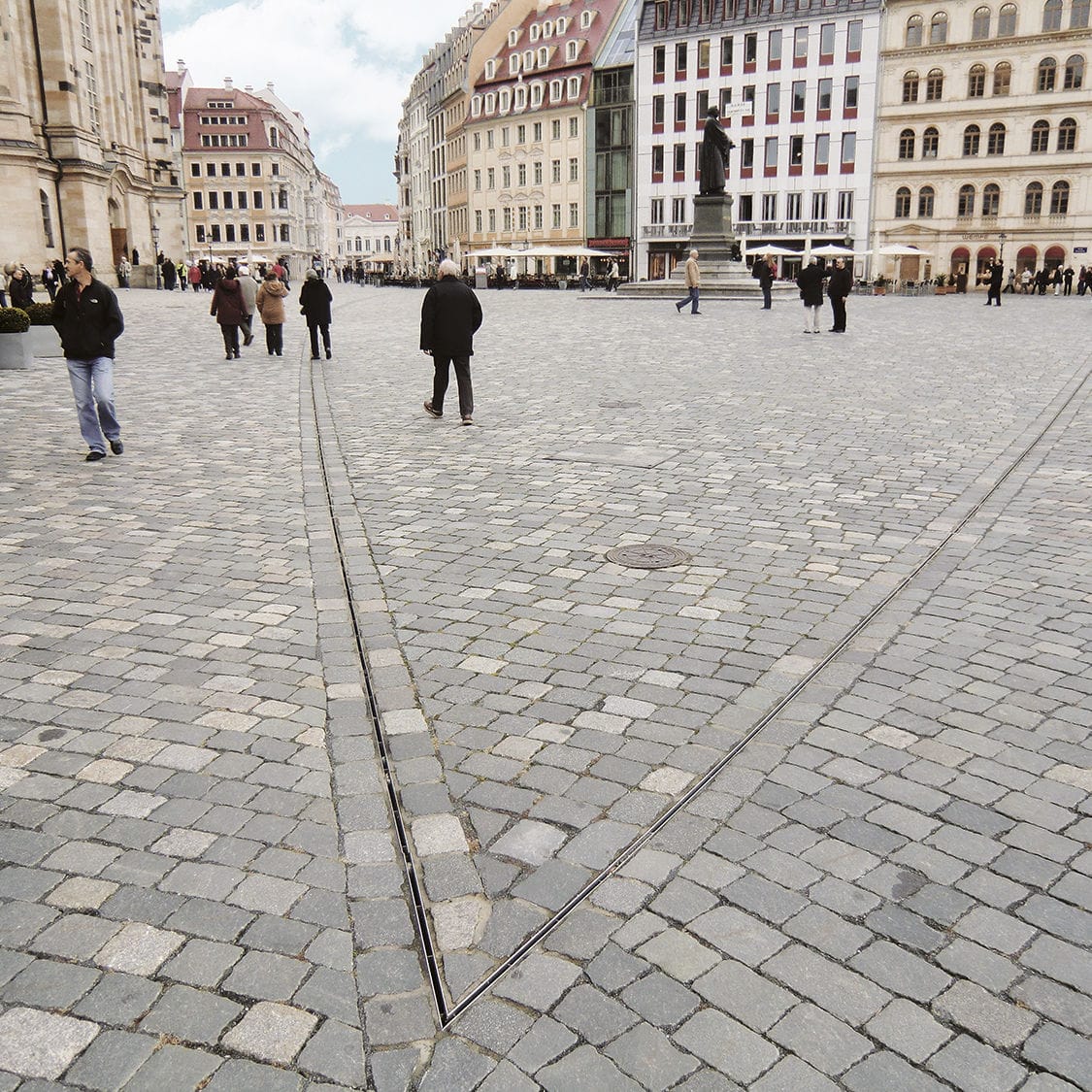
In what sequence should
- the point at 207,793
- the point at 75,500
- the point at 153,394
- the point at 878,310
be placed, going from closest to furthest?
the point at 207,793, the point at 75,500, the point at 153,394, the point at 878,310

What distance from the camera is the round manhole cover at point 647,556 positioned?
276 inches

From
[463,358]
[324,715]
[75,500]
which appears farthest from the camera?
[463,358]

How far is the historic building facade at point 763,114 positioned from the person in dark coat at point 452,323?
63533 millimetres

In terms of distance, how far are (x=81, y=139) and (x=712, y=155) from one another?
3231 cm

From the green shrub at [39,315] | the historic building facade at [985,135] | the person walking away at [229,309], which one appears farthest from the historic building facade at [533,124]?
the green shrub at [39,315]

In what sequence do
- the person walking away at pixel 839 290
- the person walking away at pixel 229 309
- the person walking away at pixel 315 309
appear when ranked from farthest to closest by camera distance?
the person walking away at pixel 839 290, the person walking away at pixel 229 309, the person walking away at pixel 315 309

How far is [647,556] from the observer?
23.6 ft

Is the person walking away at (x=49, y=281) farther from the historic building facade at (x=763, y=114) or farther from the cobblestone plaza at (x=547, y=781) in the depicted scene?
the historic building facade at (x=763, y=114)

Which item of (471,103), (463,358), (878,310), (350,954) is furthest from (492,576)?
(471,103)

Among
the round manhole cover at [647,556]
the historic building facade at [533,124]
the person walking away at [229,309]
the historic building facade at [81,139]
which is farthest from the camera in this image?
the historic building facade at [533,124]

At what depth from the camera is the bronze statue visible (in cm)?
3938

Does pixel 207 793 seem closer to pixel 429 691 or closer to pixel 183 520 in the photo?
pixel 429 691

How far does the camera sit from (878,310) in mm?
36906

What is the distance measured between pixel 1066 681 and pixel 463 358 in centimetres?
879
